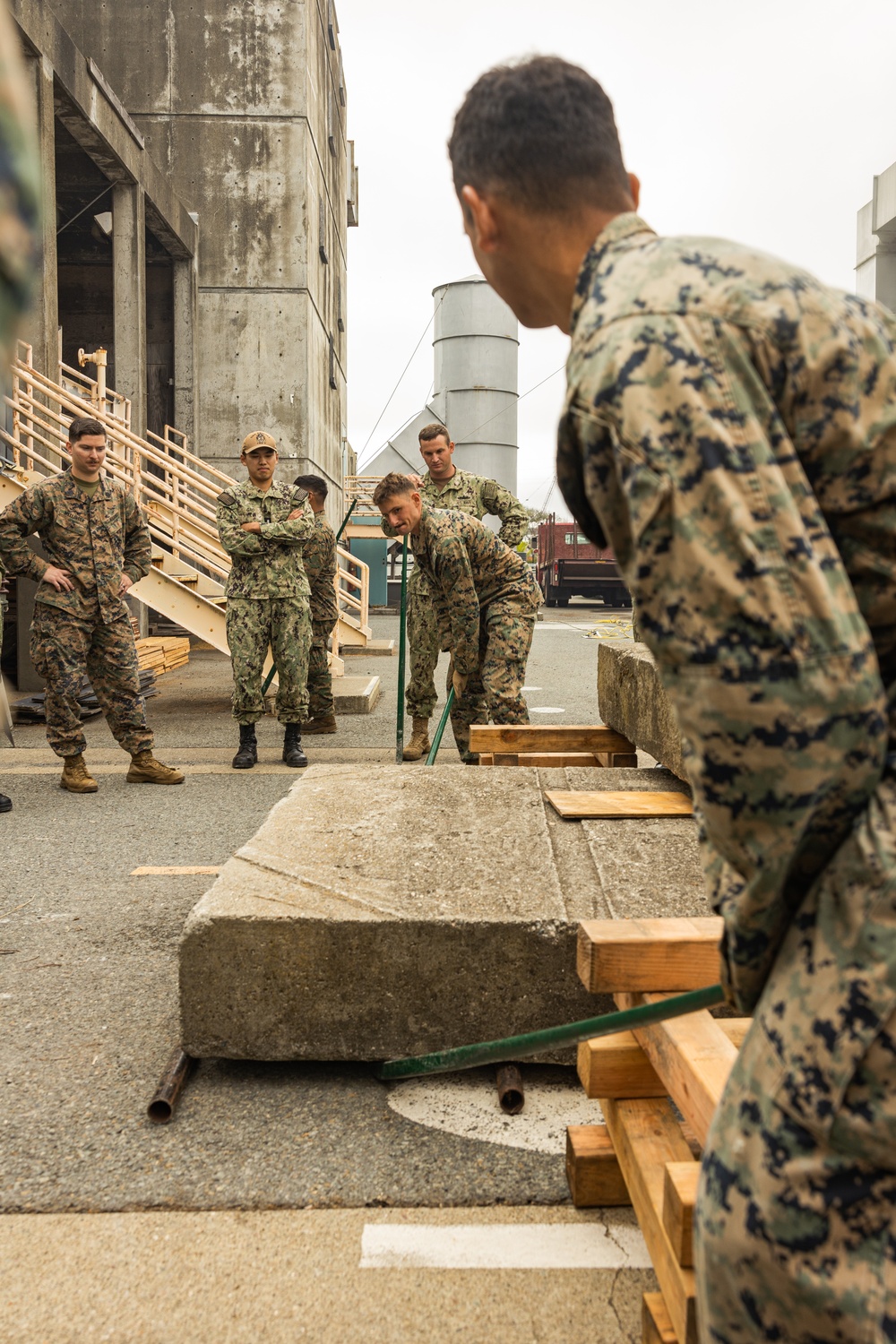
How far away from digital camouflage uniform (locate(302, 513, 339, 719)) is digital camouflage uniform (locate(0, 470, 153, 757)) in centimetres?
216

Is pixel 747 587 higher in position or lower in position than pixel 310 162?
lower

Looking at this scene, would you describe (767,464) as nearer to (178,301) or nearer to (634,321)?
(634,321)

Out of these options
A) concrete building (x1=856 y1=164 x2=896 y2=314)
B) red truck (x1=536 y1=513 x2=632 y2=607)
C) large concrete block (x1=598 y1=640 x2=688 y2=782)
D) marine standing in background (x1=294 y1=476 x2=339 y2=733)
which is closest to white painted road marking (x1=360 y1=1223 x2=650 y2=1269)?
large concrete block (x1=598 y1=640 x2=688 y2=782)

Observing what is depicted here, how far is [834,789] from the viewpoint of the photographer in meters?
1.04

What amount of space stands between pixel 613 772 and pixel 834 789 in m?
3.56

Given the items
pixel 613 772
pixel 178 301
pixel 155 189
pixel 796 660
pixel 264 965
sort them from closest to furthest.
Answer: pixel 796 660
pixel 264 965
pixel 613 772
pixel 155 189
pixel 178 301

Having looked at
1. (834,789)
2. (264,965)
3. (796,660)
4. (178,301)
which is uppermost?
(178,301)

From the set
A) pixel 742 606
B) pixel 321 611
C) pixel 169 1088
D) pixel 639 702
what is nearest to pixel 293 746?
pixel 321 611

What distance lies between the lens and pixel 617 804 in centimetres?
388

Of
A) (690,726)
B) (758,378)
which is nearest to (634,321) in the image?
(758,378)

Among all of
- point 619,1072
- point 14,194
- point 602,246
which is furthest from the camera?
point 619,1072

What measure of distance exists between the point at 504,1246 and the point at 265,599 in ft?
18.5

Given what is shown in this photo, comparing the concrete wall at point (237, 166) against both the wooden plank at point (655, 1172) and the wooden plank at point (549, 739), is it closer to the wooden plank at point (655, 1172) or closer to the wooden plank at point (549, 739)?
the wooden plank at point (549, 739)

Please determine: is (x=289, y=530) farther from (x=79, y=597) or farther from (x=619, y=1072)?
(x=619, y=1072)
